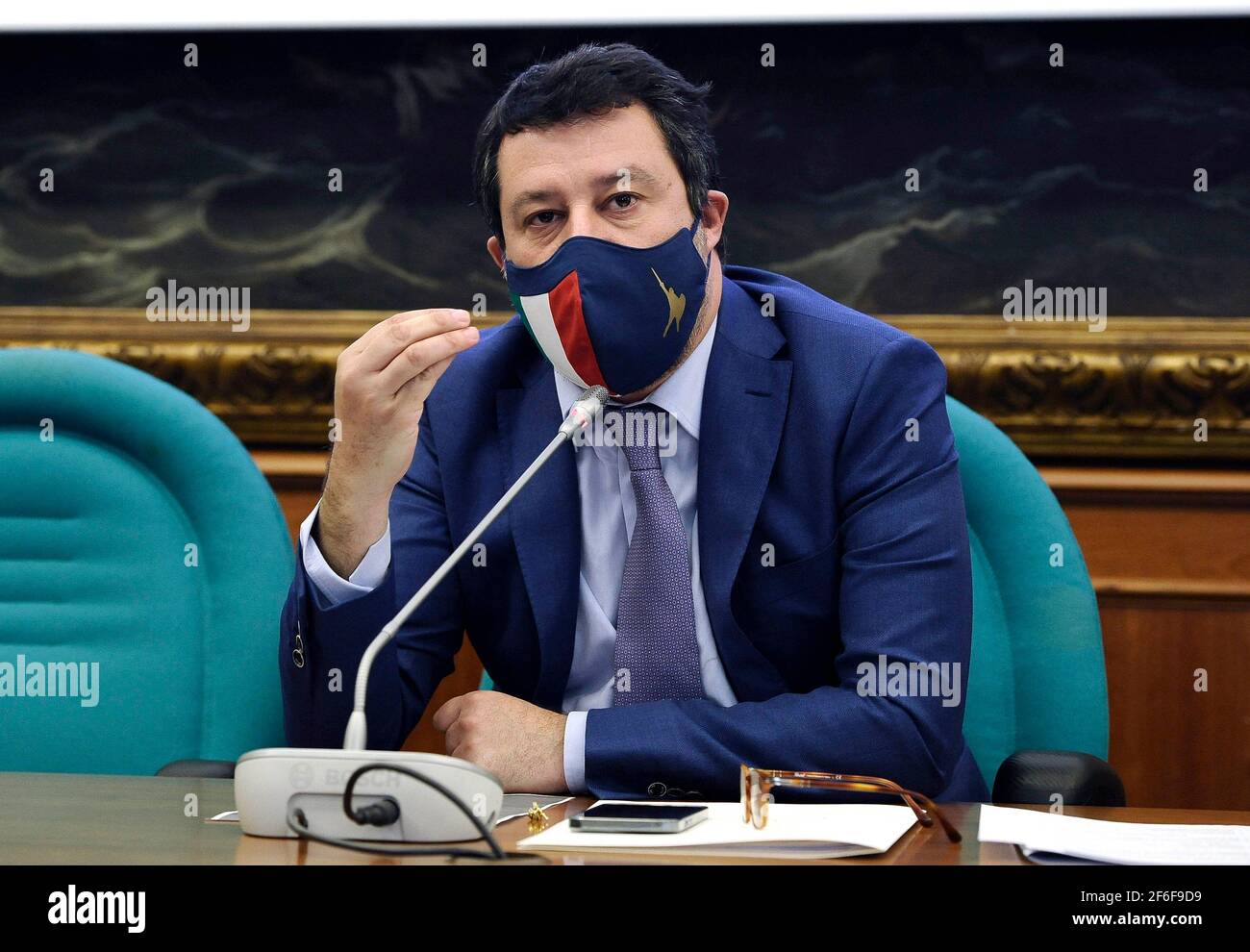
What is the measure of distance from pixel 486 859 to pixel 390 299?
5.59 ft

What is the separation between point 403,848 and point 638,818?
19 cm

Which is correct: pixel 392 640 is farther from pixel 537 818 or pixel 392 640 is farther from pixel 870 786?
pixel 870 786

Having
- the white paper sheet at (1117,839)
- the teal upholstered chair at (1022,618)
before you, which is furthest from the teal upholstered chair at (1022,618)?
the white paper sheet at (1117,839)

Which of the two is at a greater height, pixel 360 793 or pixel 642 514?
pixel 642 514

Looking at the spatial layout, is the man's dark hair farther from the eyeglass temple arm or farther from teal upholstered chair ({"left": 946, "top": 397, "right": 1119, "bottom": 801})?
the eyeglass temple arm

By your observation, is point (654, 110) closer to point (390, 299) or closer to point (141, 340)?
point (390, 299)

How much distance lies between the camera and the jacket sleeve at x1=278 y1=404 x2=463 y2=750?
1.38 metres

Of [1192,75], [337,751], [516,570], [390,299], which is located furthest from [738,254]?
[337,751]

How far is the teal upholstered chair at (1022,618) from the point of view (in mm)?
1664

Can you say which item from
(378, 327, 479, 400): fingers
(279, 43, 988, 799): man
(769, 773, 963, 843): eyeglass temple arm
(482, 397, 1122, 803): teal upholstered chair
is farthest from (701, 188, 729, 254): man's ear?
(769, 773, 963, 843): eyeglass temple arm

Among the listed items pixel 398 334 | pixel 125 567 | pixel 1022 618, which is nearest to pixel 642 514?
pixel 398 334

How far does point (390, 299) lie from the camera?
240 centimetres

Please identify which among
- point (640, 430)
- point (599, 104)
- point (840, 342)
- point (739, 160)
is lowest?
point (640, 430)

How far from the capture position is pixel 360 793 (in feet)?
3.00
